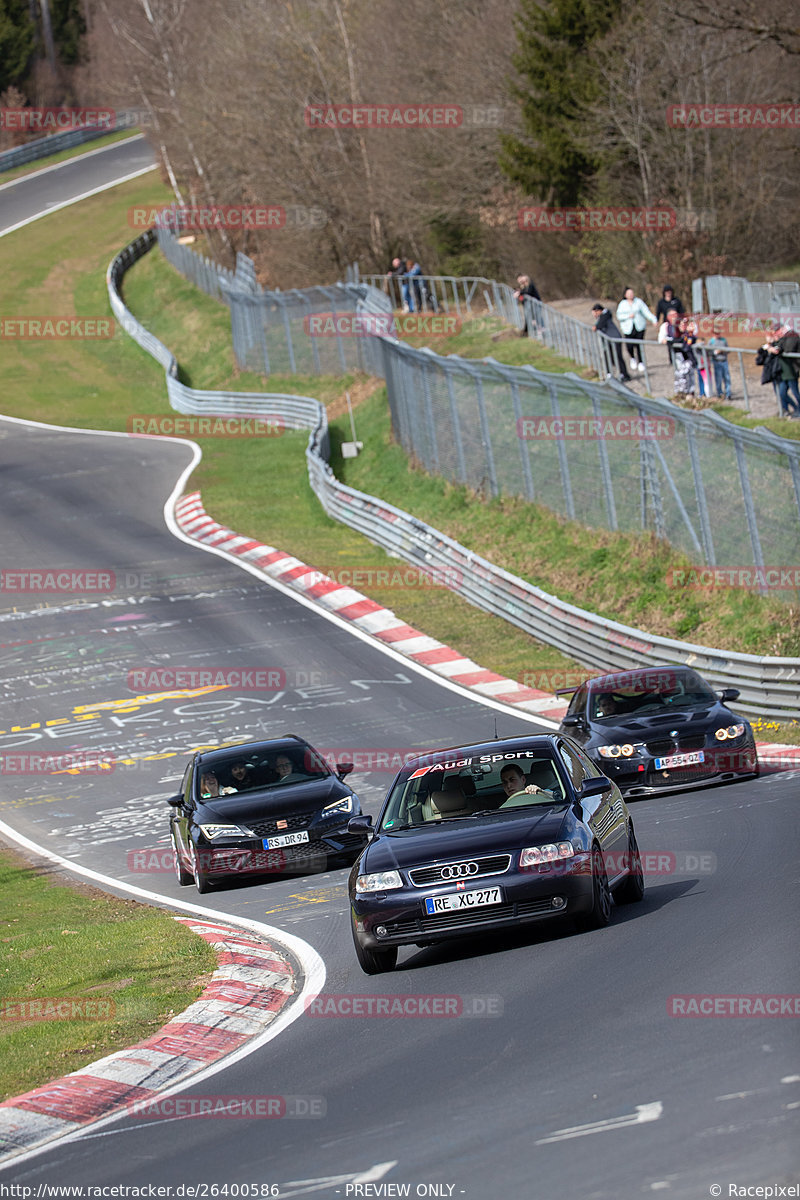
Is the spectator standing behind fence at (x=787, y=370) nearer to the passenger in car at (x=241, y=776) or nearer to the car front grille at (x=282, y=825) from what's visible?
the passenger in car at (x=241, y=776)

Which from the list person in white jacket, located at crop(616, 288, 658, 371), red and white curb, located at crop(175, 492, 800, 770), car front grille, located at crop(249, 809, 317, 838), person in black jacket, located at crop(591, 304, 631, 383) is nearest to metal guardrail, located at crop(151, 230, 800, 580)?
person in black jacket, located at crop(591, 304, 631, 383)

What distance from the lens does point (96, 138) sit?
10581cm

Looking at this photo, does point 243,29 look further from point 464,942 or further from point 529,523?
point 464,942

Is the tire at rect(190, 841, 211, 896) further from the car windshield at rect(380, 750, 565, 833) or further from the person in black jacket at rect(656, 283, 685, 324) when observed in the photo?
the person in black jacket at rect(656, 283, 685, 324)

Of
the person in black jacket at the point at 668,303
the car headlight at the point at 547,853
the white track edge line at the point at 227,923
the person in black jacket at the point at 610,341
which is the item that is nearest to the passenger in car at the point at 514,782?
the car headlight at the point at 547,853

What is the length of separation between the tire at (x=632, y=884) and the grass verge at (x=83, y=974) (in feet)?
9.56

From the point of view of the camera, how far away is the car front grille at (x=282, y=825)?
15.5 meters

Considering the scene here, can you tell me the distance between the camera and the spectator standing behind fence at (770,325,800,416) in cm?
2614

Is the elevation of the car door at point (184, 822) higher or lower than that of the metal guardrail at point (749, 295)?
lower

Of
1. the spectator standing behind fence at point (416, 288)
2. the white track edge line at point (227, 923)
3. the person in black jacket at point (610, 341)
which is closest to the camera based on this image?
the white track edge line at point (227, 923)

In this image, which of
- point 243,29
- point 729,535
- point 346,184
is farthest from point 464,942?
point 243,29

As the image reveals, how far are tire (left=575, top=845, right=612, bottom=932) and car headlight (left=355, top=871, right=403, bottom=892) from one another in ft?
3.87

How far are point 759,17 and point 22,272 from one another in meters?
45.7

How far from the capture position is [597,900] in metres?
10.1
